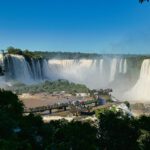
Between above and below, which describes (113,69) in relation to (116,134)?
below

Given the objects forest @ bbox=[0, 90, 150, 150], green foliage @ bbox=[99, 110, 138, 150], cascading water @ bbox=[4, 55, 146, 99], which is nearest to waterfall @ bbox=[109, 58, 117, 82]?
cascading water @ bbox=[4, 55, 146, 99]

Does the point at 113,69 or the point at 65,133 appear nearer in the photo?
the point at 65,133

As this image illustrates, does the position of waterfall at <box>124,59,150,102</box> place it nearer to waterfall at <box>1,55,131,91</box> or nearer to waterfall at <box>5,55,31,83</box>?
waterfall at <box>1,55,131,91</box>

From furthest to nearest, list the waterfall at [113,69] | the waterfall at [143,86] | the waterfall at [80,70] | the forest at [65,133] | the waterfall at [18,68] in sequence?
the waterfall at [113,69], the waterfall at [80,70], the waterfall at [143,86], the waterfall at [18,68], the forest at [65,133]

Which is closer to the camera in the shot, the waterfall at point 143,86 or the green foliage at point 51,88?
the green foliage at point 51,88

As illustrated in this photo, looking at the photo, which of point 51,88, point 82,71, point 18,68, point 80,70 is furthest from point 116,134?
point 80,70

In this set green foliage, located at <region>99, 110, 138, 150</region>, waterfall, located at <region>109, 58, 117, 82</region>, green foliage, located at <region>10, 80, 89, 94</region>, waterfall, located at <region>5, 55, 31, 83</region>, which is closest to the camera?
green foliage, located at <region>99, 110, 138, 150</region>

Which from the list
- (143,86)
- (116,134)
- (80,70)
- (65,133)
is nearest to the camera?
(65,133)

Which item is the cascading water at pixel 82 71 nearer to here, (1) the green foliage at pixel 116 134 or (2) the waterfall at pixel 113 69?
(2) the waterfall at pixel 113 69

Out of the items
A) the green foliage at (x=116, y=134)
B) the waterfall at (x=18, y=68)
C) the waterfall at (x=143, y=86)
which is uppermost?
the green foliage at (x=116, y=134)

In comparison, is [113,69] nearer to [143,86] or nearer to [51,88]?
[143,86]

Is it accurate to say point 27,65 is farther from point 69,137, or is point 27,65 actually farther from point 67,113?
point 69,137

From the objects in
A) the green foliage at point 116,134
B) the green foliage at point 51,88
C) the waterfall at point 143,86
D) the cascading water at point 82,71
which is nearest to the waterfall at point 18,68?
the cascading water at point 82,71
